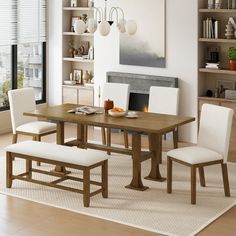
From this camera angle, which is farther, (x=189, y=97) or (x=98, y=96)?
(x=98, y=96)

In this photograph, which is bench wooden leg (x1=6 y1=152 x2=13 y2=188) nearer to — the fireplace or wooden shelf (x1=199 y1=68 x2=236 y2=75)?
the fireplace

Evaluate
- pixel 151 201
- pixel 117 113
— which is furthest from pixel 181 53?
pixel 151 201

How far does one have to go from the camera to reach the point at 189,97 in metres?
8.66

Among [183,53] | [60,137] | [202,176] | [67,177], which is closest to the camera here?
[67,177]

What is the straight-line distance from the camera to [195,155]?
20.1ft

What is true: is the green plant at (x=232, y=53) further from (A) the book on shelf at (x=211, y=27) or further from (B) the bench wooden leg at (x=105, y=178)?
(B) the bench wooden leg at (x=105, y=178)

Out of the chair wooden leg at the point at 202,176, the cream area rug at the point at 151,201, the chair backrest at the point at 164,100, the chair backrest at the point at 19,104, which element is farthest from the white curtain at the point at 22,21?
the chair wooden leg at the point at 202,176

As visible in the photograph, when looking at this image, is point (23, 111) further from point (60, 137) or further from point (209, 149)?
point (209, 149)

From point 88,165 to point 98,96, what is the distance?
3741 mm

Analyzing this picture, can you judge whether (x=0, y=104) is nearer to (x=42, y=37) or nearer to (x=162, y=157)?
(x=42, y=37)

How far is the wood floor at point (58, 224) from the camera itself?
5.31 meters

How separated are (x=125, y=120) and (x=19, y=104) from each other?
1.71m

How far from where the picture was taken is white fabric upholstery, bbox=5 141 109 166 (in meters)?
5.99

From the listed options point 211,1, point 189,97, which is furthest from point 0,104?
point 211,1
